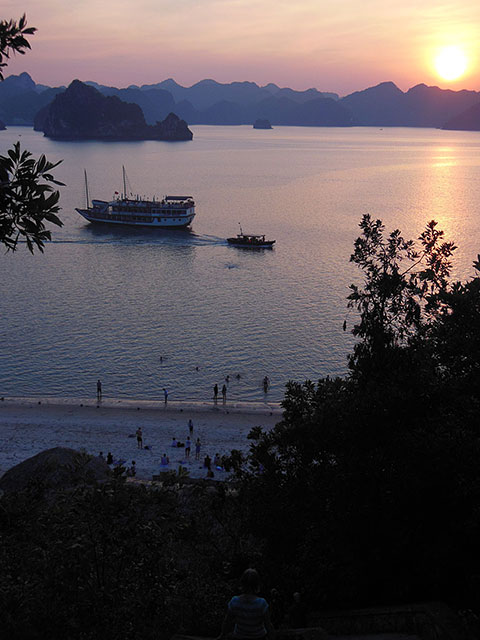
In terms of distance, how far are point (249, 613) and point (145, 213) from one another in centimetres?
9582

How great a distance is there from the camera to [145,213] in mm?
98438

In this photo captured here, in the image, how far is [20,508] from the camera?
15.5 m

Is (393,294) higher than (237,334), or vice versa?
(393,294)

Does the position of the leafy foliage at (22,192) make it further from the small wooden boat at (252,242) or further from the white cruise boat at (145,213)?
the white cruise boat at (145,213)

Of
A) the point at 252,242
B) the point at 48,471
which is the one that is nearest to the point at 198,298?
the point at 252,242

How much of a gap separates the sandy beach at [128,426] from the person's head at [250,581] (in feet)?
66.6

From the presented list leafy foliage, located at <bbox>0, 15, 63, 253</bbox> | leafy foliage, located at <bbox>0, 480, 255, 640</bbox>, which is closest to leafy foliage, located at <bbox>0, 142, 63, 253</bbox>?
leafy foliage, located at <bbox>0, 15, 63, 253</bbox>

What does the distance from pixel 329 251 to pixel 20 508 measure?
6883 centimetres

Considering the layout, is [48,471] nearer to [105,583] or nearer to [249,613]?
[105,583]

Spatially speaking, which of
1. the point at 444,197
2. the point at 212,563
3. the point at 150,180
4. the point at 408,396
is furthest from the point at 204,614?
the point at 150,180

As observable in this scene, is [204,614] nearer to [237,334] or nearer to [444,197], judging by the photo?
[237,334]

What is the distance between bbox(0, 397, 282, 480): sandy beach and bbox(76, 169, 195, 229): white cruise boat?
6388 centimetres

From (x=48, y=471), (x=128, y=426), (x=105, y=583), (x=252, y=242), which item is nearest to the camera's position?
(x=105, y=583)

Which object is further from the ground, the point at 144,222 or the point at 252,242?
the point at 144,222
